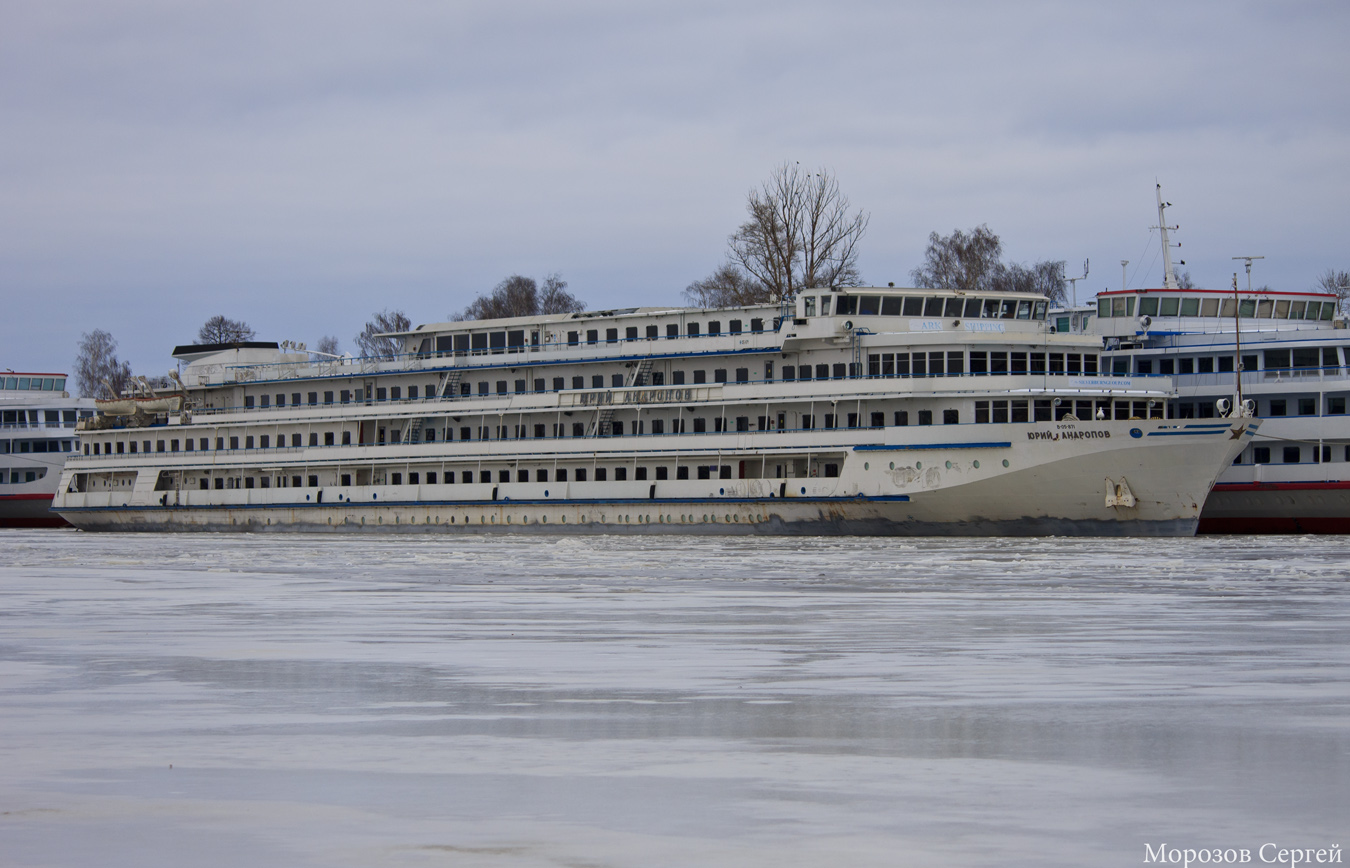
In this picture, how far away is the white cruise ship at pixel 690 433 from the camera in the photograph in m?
45.0

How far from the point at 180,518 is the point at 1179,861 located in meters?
67.5

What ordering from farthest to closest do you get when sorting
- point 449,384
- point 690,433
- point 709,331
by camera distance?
point 449,384 < point 709,331 < point 690,433

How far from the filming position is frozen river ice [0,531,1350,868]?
21.1ft

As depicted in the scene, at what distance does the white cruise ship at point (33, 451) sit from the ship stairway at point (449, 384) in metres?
31.7

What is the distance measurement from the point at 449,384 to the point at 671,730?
54.0 meters

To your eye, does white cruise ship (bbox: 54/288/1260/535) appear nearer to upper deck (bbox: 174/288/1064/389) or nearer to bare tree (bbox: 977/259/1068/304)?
upper deck (bbox: 174/288/1064/389)

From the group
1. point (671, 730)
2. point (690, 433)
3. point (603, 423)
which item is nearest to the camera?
point (671, 730)

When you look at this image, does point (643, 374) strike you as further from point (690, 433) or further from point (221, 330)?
point (221, 330)

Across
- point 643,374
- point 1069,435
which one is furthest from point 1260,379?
point 643,374

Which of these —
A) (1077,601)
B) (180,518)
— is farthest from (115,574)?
(180,518)

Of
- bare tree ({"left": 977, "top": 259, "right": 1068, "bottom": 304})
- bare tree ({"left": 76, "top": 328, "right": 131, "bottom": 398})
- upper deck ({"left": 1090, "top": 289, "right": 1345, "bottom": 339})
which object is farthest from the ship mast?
bare tree ({"left": 76, "top": 328, "right": 131, "bottom": 398})

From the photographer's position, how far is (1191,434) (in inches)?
1708

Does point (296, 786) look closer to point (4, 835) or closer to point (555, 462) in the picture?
point (4, 835)

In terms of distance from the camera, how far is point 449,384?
2438 inches
